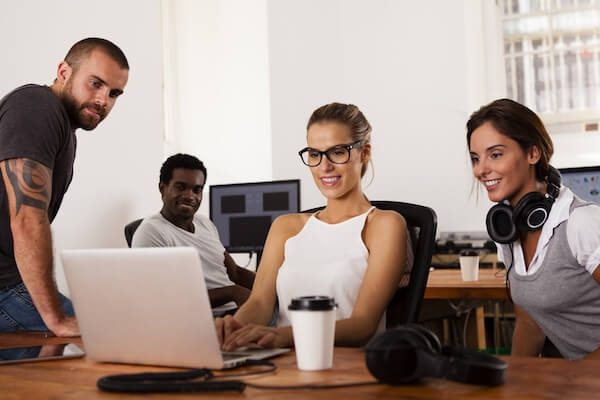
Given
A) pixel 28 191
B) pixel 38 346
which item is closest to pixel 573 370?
pixel 38 346

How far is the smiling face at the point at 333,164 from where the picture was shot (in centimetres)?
203

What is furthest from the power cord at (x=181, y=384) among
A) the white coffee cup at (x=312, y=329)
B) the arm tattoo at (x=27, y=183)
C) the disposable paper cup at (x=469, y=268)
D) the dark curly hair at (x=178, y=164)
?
the dark curly hair at (x=178, y=164)

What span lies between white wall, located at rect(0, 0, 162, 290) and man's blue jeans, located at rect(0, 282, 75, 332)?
58.6 inches

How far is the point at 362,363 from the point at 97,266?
1.48ft

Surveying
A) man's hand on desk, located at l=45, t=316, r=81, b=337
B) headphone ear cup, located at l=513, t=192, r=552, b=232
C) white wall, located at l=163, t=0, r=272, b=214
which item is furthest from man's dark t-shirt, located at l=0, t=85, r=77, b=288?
white wall, located at l=163, t=0, r=272, b=214

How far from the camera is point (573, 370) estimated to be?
1.09 metres

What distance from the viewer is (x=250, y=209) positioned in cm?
428

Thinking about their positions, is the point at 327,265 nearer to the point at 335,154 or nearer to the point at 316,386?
the point at 335,154

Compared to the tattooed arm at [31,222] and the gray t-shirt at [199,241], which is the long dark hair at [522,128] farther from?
the gray t-shirt at [199,241]

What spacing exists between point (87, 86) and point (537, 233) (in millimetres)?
1378

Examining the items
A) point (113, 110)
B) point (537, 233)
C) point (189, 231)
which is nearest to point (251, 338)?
point (537, 233)

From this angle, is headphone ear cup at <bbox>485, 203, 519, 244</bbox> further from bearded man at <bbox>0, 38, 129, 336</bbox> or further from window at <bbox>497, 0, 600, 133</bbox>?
window at <bbox>497, 0, 600, 133</bbox>

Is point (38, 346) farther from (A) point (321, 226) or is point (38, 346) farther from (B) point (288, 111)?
(B) point (288, 111)

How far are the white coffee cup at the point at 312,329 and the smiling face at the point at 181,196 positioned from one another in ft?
8.31
